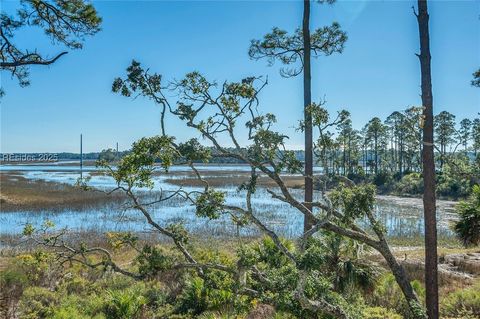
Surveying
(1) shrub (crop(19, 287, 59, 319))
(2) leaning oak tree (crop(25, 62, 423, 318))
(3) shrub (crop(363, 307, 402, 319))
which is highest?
(2) leaning oak tree (crop(25, 62, 423, 318))

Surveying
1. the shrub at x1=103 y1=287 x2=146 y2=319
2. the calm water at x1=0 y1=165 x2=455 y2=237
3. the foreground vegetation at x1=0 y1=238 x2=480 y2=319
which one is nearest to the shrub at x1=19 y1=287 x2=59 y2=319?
the foreground vegetation at x1=0 y1=238 x2=480 y2=319

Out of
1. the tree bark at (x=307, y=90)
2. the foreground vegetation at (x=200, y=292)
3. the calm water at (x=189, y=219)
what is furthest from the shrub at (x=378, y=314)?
the calm water at (x=189, y=219)

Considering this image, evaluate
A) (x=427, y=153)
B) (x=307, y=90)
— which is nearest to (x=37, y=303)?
(x=307, y=90)

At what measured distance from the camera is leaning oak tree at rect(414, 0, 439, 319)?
30.5 ft

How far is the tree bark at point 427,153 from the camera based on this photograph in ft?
30.5

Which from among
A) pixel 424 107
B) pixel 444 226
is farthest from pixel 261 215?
pixel 424 107

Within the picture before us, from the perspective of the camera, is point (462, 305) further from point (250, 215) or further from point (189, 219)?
point (189, 219)

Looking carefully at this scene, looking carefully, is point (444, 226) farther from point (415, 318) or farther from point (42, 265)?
point (42, 265)

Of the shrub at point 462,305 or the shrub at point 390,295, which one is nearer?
the shrub at point 462,305

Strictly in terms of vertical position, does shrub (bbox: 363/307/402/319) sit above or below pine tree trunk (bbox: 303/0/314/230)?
below

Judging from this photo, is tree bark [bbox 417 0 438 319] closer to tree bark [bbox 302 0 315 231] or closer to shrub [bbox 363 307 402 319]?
shrub [bbox 363 307 402 319]

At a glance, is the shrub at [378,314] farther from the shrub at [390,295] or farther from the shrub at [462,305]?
the shrub at [462,305]

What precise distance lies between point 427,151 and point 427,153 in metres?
0.05

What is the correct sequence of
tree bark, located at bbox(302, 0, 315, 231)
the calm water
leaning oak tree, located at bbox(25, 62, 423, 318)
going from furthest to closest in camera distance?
1. the calm water
2. tree bark, located at bbox(302, 0, 315, 231)
3. leaning oak tree, located at bbox(25, 62, 423, 318)
